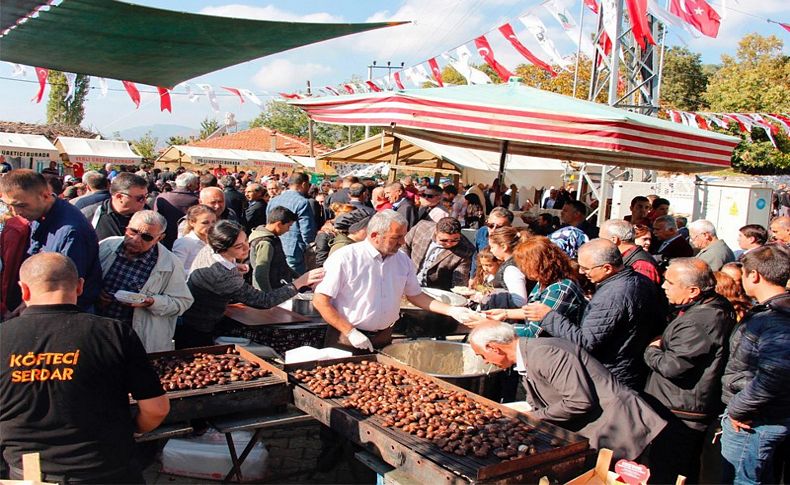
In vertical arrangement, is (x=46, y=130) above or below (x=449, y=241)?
above

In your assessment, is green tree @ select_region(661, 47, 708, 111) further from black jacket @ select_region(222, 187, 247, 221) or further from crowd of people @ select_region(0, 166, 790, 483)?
crowd of people @ select_region(0, 166, 790, 483)

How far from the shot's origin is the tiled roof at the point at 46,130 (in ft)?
98.8

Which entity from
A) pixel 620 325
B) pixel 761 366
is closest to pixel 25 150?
pixel 620 325

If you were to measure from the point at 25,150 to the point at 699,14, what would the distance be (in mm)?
22521

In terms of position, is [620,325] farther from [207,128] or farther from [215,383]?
[207,128]

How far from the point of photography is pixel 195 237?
501cm

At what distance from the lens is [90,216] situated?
5508 millimetres

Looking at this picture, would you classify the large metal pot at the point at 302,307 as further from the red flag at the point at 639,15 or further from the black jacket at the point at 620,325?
the red flag at the point at 639,15

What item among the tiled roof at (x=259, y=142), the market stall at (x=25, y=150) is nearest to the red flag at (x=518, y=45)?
the market stall at (x=25, y=150)

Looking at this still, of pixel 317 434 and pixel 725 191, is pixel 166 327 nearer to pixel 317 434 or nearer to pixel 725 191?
pixel 317 434

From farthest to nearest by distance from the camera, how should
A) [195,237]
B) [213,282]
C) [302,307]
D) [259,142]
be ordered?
[259,142] → [302,307] → [195,237] → [213,282]

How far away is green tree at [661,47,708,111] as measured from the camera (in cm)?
4325

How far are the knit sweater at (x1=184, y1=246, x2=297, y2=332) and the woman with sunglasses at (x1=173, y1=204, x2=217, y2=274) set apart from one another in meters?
0.41

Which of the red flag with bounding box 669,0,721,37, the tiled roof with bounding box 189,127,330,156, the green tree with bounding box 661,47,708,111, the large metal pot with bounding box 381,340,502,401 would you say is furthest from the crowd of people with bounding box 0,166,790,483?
the tiled roof with bounding box 189,127,330,156
